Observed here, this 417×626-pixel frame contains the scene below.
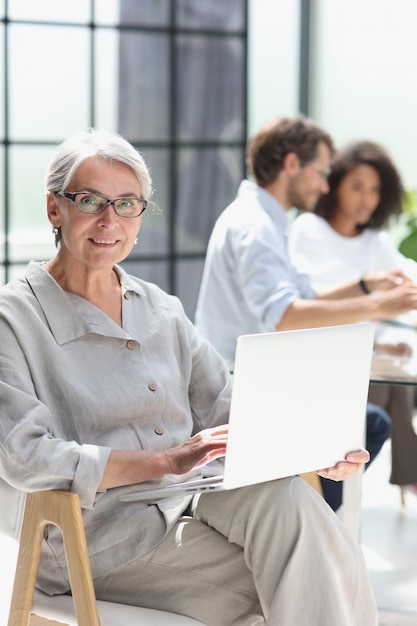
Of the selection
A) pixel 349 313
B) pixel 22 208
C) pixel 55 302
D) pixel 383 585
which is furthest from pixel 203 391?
pixel 22 208

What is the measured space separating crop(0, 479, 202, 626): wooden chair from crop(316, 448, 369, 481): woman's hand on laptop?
37cm

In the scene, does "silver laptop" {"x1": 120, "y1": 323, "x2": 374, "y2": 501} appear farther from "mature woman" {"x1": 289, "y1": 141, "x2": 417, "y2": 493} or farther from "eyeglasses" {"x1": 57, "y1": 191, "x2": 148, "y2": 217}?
"mature woman" {"x1": 289, "y1": 141, "x2": 417, "y2": 493}

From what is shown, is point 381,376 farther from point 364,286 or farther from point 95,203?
point 95,203

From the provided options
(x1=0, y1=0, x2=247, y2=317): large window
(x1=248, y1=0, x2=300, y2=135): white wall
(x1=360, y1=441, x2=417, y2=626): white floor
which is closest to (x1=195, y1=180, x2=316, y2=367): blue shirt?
(x1=360, y1=441, x2=417, y2=626): white floor

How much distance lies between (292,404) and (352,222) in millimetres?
2271

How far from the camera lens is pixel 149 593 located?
198 cm

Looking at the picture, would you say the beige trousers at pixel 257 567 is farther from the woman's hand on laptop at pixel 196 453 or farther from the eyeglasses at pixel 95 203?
the eyeglasses at pixel 95 203

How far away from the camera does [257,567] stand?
1.94m

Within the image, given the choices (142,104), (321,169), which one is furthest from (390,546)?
(142,104)

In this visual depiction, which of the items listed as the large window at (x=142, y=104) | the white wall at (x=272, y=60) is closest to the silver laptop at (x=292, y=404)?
the large window at (x=142, y=104)

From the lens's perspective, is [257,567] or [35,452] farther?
[257,567]

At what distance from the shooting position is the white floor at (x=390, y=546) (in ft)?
10.1

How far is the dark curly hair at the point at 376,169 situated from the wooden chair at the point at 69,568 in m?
2.26

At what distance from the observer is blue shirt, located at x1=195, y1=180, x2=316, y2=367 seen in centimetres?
330
